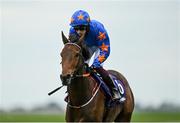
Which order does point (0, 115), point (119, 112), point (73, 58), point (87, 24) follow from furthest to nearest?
point (0, 115)
point (119, 112)
point (87, 24)
point (73, 58)

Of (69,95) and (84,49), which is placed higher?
(84,49)

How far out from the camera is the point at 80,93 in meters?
12.6

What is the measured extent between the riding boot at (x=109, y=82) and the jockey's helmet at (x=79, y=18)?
942 mm

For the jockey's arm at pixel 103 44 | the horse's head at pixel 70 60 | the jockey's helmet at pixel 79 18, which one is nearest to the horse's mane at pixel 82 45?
the horse's head at pixel 70 60

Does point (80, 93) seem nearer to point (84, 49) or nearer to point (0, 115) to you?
point (84, 49)

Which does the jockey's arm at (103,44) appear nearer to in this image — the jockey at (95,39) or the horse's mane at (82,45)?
the jockey at (95,39)

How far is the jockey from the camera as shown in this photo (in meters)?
12.8

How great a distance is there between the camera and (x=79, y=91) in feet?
41.4

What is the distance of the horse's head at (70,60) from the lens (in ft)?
38.6

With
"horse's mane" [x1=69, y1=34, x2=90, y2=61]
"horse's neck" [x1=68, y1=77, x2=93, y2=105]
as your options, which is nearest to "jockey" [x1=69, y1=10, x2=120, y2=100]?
"horse's mane" [x1=69, y1=34, x2=90, y2=61]

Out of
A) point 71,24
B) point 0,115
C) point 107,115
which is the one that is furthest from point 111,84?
point 0,115

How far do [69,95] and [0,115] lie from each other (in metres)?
28.2

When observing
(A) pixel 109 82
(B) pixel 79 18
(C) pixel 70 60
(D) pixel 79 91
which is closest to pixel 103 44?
(A) pixel 109 82

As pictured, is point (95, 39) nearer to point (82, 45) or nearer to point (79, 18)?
point (79, 18)
